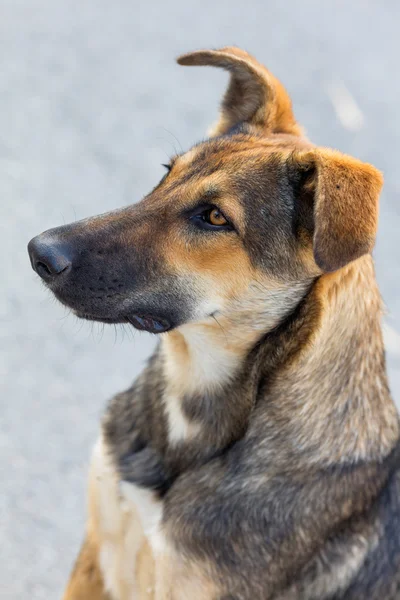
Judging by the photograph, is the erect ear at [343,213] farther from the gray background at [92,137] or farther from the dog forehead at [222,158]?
the gray background at [92,137]

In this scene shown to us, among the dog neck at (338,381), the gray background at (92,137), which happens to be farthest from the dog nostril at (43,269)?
the gray background at (92,137)

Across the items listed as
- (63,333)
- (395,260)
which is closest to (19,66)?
(63,333)

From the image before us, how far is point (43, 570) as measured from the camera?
3.70 m

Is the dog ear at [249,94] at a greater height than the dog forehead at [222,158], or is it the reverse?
the dog ear at [249,94]

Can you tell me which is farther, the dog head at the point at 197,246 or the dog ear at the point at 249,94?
the dog ear at the point at 249,94

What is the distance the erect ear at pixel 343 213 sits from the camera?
7.94ft

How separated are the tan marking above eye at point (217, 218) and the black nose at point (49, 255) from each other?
47cm

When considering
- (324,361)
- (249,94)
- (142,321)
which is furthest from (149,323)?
(249,94)

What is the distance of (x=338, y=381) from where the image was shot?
277 centimetres

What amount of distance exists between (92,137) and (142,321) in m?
3.14

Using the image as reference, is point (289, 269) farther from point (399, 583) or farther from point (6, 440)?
point (6, 440)

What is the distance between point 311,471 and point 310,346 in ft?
1.39

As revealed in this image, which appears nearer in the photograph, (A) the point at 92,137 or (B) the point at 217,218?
(B) the point at 217,218

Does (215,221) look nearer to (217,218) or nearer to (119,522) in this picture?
(217,218)
